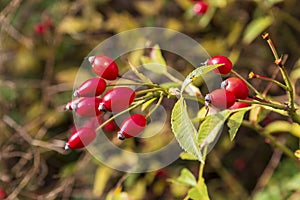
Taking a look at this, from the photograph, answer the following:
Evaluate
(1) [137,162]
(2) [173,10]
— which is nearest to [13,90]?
(1) [137,162]

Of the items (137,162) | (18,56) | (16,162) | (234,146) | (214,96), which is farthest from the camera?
(18,56)

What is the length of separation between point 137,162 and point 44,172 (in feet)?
1.49

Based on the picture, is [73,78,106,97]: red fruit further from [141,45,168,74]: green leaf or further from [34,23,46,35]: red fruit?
[34,23,46,35]: red fruit

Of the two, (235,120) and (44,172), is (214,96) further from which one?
(44,172)

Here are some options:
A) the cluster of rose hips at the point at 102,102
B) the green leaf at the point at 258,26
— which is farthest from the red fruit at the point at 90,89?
the green leaf at the point at 258,26

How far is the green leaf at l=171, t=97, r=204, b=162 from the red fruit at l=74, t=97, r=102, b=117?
7.9 inches

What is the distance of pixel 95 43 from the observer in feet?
9.79

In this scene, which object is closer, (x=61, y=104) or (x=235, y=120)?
(x=235, y=120)

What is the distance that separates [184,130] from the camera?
1145 mm

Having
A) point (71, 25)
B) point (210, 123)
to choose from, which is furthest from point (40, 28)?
point (210, 123)

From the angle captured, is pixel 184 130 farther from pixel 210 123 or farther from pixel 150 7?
pixel 150 7

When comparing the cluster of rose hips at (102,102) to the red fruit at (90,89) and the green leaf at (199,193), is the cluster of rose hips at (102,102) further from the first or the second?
the green leaf at (199,193)

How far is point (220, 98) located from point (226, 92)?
0.02m

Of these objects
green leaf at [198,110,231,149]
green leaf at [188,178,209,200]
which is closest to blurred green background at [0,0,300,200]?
green leaf at [188,178,209,200]
